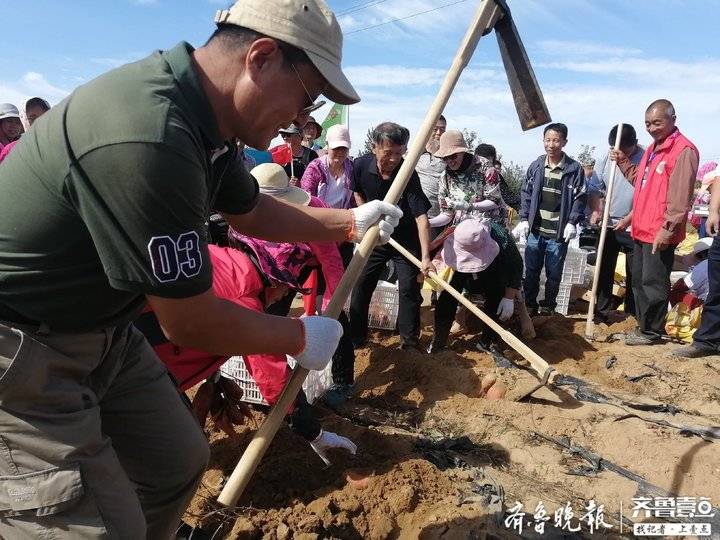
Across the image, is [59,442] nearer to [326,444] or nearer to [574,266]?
[326,444]

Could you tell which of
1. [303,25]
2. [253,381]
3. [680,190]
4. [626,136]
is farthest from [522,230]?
[303,25]

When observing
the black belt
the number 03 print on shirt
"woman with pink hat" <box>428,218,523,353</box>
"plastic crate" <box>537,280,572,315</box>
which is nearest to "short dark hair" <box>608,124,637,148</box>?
"plastic crate" <box>537,280,572,315</box>

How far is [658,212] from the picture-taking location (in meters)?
5.44

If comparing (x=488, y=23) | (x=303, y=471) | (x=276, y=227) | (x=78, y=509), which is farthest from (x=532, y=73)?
(x=78, y=509)

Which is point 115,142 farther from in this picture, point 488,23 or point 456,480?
point 456,480

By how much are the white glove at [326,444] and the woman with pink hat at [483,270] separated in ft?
7.80

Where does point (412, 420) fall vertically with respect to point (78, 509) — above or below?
below

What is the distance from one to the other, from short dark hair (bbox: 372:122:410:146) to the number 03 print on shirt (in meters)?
3.34

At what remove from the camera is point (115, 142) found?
1.23 meters

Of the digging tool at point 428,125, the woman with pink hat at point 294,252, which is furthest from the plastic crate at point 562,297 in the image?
the digging tool at point 428,125

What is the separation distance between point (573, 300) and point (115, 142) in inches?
268

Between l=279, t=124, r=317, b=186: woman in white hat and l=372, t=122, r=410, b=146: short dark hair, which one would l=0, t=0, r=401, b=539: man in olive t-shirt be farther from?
l=279, t=124, r=317, b=186: woman in white hat

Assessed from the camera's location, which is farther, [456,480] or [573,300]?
[573,300]

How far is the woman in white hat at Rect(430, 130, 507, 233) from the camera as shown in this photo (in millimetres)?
5043
